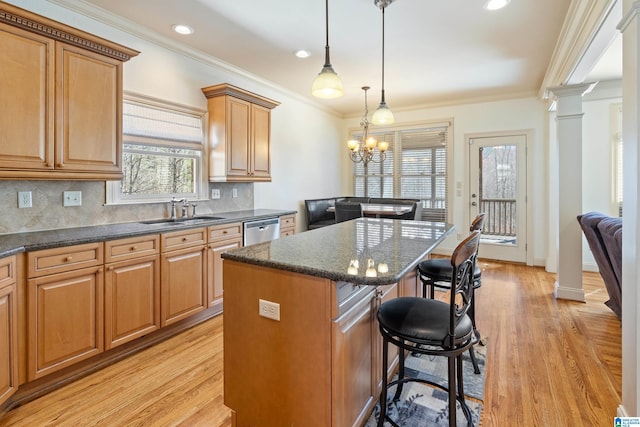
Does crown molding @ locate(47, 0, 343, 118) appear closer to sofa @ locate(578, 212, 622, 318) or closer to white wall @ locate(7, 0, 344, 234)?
white wall @ locate(7, 0, 344, 234)

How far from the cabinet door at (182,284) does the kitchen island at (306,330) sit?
1.31m

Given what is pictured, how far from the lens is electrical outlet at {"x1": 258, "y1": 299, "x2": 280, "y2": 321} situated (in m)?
1.52

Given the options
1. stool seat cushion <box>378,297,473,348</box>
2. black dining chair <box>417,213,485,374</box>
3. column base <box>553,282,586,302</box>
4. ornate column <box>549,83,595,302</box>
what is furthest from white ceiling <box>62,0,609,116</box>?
column base <box>553,282,586,302</box>

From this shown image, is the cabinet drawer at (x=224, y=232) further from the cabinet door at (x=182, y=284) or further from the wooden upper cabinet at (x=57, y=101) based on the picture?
the wooden upper cabinet at (x=57, y=101)

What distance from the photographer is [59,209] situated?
2.56 meters

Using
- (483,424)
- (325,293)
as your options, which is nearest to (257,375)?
(325,293)

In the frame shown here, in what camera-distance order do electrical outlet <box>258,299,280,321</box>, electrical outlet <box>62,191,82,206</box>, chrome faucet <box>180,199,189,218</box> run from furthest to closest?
chrome faucet <box>180,199,189,218</box> < electrical outlet <box>62,191,82,206</box> < electrical outlet <box>258,299,280,321</box>

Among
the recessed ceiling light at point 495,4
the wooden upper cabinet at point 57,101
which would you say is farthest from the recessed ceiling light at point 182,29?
the recessed ceiling light at point 495,4

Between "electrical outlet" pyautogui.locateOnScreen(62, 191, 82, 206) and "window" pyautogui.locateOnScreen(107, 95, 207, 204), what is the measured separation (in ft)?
0.76

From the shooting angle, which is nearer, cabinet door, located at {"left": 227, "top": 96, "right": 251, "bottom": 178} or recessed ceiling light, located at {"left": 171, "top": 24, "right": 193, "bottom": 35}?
recessed ceiling light, located at {"left": 171, "top": 24, "right": 193, "bottom": 35}

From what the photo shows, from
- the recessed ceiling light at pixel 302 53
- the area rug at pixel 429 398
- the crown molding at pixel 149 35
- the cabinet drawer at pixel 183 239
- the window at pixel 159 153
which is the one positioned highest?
the recessed ceiling light at pixel 302 53

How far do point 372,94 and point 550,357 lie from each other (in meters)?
4.27

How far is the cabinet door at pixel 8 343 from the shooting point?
70.7 inches

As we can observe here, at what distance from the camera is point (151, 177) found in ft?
10.8
